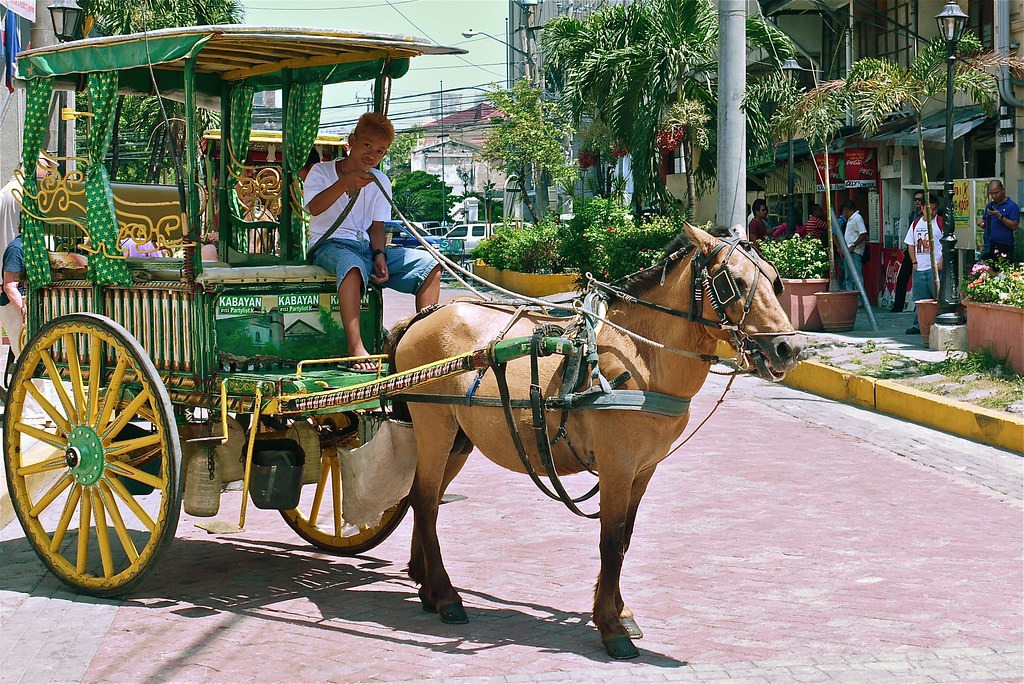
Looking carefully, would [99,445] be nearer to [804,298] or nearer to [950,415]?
[950,415]

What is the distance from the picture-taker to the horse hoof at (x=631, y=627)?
586 cm

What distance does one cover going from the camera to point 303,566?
7.54 meters

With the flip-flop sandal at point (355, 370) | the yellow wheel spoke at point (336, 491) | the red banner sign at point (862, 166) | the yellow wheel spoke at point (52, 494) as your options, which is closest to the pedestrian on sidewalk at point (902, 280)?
the red banner sign at point (862, 166)

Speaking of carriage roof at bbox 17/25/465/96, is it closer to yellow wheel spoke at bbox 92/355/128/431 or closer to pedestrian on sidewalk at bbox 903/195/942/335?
yellow wheel spoke at bbox 92/355/128/431

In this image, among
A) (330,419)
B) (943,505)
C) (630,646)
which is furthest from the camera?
(943,505)

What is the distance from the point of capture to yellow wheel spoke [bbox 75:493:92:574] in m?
6.83

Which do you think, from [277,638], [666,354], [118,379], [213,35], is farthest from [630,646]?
[213,35]

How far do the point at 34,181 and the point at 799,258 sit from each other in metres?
12.0

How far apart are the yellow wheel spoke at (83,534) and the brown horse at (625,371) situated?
6.17 ft

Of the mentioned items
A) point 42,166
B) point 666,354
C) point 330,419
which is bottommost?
point 330,419

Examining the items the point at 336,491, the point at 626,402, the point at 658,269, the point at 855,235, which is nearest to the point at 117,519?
the point at 336,491

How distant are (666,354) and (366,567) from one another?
2.65 m

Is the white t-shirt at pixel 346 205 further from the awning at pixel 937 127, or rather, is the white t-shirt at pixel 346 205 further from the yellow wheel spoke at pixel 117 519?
the awning at pixel 937 127

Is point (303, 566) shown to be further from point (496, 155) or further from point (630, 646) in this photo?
point (496, 155)
